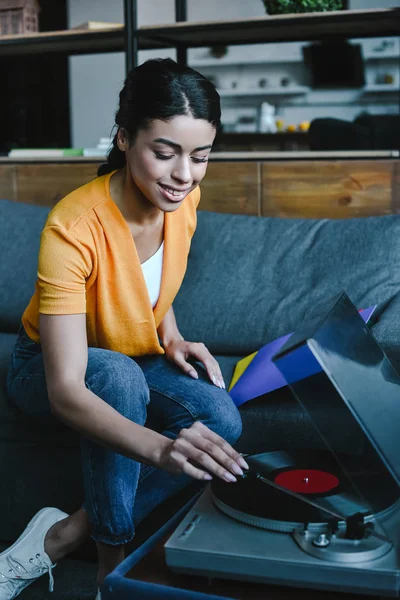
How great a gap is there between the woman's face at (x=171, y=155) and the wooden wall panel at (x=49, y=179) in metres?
1.33

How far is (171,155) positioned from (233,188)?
3.99ft

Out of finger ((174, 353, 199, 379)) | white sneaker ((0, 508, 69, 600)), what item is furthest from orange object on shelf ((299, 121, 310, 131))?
white sneaker ((0, 508, 69, 600))

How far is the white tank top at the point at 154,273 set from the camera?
1451mm

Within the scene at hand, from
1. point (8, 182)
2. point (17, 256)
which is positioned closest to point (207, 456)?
point (17, 256)

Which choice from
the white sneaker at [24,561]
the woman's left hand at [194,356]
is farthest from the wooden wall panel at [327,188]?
the white sneaker at [24,561]

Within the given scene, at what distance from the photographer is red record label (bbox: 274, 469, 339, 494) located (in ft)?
3.02

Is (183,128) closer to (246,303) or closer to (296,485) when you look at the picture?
(296,485)

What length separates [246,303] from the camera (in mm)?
1987

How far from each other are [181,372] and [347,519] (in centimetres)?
70

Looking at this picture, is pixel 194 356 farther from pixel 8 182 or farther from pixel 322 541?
pixel 8 182

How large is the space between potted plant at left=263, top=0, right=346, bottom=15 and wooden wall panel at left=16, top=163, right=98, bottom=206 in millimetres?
797

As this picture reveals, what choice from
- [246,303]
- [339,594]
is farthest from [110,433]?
[246,303]

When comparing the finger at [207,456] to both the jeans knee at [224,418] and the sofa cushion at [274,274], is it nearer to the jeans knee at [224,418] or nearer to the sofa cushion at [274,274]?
the jeans knee at [224,418]

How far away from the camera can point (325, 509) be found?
2.81 ft
